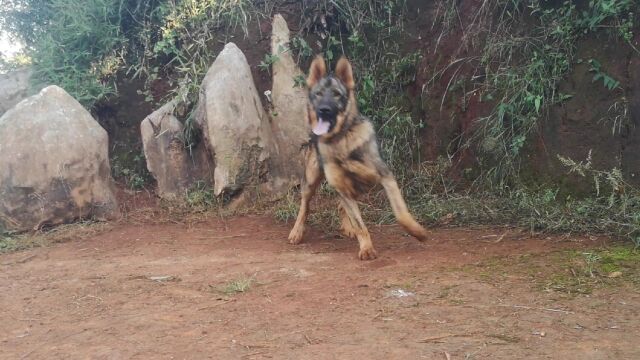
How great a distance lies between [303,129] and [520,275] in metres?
3.98

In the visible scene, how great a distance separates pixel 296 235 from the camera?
5.64 m

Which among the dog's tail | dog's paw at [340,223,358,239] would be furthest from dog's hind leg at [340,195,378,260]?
dog's paw at [340,223,358,239]

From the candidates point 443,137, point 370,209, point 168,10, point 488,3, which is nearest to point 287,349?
point 370,209

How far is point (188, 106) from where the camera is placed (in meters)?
7.49

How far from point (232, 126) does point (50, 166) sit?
212 centimetres

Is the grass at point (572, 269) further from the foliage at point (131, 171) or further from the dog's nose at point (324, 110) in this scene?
the foliage at point (131, 171)

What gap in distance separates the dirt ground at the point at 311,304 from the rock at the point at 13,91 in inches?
162

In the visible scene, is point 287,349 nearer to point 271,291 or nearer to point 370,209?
point 271,291

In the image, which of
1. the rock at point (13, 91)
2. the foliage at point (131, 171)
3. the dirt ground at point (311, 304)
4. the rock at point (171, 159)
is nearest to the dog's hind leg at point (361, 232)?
the dirt ground at point (311, 304)

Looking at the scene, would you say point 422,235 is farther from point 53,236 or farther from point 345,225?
point 53,236

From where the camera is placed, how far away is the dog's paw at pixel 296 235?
18.4ft

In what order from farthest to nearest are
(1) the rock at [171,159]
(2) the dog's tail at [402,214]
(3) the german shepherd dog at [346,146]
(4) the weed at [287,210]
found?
(1) the rock at [171,159], (4) the weed at [287,210], (3) the german shepherd dog at [346,146], (2) the dog's tail at [402,214]

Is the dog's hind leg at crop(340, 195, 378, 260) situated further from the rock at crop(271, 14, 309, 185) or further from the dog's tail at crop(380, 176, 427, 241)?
the rock at crop(271, 14, 309, 185)

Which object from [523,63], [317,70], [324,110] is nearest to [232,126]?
[317,70]
